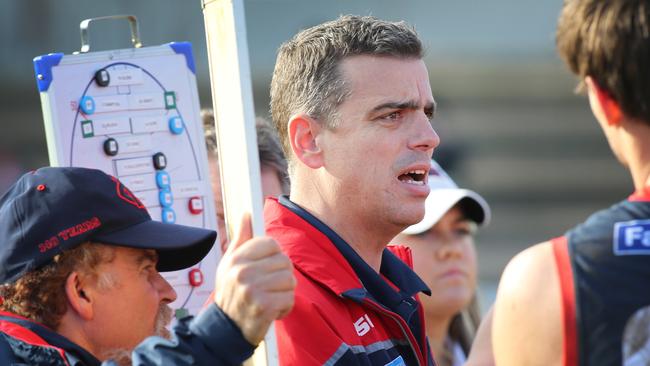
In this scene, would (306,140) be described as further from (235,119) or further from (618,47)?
(618,47)

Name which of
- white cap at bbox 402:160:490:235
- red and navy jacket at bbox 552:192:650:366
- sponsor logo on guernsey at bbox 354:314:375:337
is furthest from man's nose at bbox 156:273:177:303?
white cap at bbox 402:160:490:235

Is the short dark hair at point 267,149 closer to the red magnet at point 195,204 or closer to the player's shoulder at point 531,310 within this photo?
the red magnet at point 195,204

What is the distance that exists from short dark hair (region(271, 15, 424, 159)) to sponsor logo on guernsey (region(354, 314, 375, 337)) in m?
0.52

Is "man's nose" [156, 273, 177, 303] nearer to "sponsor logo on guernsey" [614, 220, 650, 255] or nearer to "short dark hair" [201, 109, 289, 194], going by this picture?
"sponsor logo on guernsey" [614, 220, 650, 255]

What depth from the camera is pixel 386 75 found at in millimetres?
2996

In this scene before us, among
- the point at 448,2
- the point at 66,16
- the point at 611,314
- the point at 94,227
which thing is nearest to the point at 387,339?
the point at 94,227

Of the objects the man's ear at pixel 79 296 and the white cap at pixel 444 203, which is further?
the white cap at pixel 444 203

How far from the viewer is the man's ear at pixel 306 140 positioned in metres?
3.01

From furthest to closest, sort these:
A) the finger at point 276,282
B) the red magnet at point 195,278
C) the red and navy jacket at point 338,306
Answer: the red magnet at point 195,278 < the red and navy jacket at point 338,306 < the finger at point 276,282

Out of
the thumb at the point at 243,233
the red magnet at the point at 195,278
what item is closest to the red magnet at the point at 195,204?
the red magnet at the point at 195,278

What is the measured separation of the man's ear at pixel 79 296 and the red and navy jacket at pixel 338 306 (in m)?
0.41

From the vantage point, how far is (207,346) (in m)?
2.02

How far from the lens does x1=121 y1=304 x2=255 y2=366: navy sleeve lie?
6.61ft

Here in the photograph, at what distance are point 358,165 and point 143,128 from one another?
60 cm
